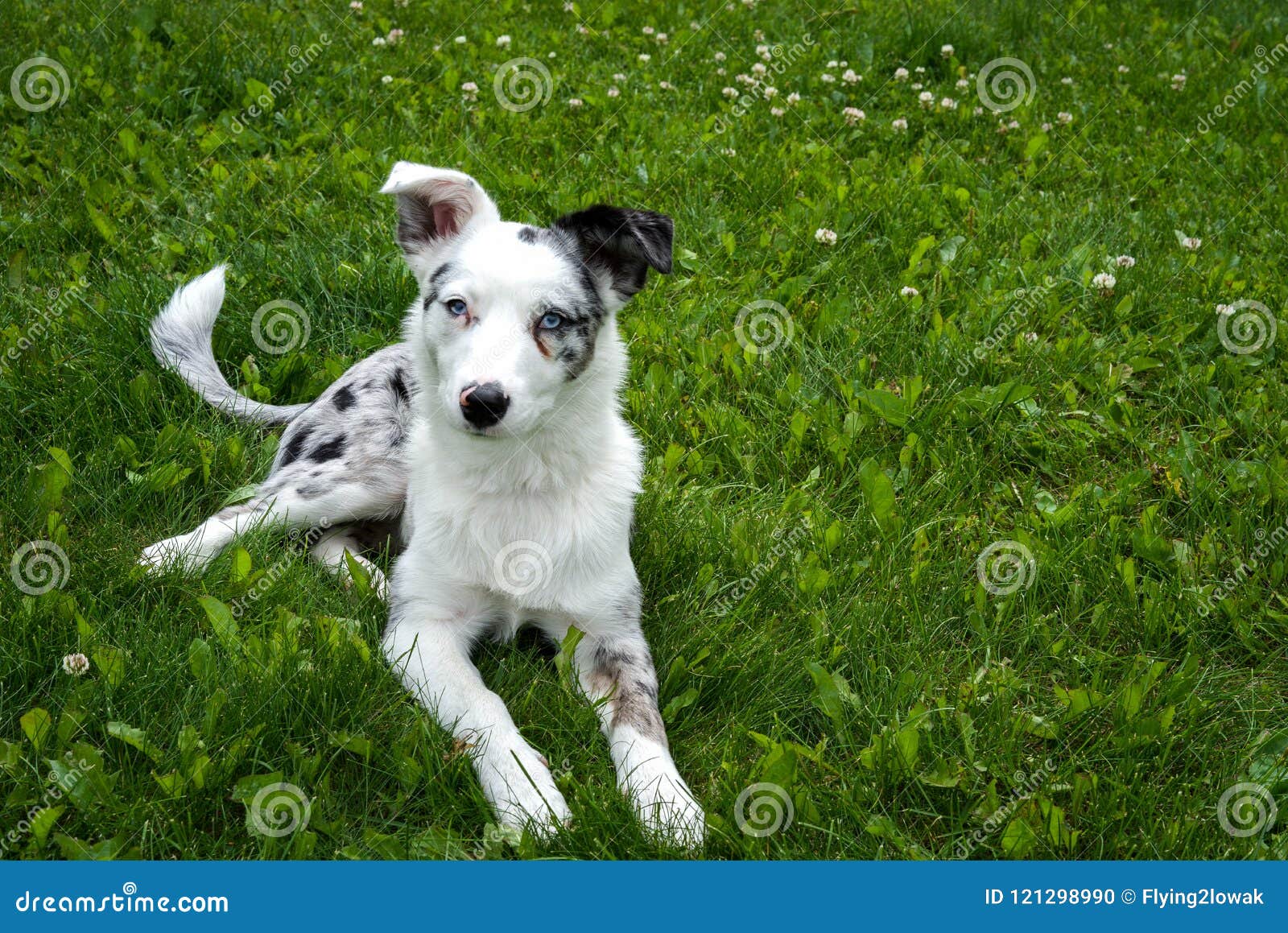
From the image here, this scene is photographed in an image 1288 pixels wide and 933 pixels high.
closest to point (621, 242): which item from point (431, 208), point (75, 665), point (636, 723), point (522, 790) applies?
point (431, 208)

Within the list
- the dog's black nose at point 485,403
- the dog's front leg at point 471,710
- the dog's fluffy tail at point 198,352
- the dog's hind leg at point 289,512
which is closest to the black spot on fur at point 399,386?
the dog's hind leg at point 289,512

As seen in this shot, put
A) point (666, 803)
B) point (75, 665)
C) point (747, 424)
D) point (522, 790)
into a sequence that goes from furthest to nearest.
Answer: point (747, 424)
point (75, 665)
point (522, 790)
point (666, 803)

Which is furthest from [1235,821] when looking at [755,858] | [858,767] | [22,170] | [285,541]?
[22,170]

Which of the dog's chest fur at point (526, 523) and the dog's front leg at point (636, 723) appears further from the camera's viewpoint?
the dog's chest fur at point (526, 523)

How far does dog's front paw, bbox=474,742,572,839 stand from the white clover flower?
113 cm

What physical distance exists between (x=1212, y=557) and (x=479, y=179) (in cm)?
419

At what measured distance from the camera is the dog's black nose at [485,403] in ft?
10.7

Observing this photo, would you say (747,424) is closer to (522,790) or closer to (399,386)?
(399,386)

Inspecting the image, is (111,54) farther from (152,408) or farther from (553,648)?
(553,648)

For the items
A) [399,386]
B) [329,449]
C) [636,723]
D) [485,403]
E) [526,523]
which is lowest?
[329,449]

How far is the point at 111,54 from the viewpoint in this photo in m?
7.56

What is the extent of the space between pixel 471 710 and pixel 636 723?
1.54 ft

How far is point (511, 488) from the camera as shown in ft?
12.5

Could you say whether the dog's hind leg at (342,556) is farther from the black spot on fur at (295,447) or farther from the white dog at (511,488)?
the black spot on fur at (295,447)
